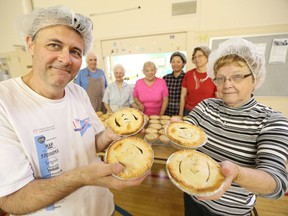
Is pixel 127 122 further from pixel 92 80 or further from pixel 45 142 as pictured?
pixel 92 80

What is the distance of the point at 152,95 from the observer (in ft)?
8.00

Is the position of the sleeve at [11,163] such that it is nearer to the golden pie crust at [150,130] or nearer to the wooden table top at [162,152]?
the wooden table top at [162,152]

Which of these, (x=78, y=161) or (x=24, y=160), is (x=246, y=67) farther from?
(x=24, y=160)

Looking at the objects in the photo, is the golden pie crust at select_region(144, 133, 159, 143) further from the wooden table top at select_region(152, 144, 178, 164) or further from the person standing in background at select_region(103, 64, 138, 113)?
the person standing in background at select_region(103, 64, 138, 113)

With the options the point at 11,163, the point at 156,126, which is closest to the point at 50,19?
the point at 11,163

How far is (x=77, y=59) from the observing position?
86 cm

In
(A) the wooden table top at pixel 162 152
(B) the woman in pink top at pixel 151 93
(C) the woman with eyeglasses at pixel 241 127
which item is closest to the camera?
(C) the woman with eyeglasses at pixel 241 127

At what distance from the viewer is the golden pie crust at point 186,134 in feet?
3.14

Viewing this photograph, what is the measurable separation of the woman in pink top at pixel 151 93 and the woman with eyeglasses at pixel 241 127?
1.43 m

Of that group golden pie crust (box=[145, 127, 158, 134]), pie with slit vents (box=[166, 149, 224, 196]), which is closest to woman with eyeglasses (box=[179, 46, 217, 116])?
golden pie crust (box=[145, 127, 158, 134])

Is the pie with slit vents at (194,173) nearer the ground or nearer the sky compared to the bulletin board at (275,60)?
nearer the ground

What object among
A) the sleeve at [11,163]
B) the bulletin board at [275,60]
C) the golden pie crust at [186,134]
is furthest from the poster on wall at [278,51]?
the sleeve at [11,163]

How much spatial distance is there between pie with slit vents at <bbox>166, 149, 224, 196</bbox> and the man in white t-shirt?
223mm

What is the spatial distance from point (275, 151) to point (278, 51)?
3.03 m
